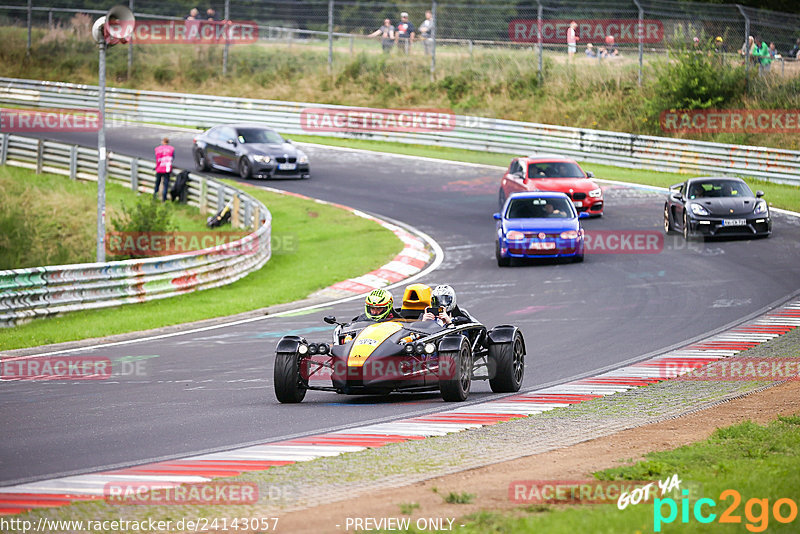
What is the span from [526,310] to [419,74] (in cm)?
2872

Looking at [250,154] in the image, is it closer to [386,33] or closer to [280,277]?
[280,277]

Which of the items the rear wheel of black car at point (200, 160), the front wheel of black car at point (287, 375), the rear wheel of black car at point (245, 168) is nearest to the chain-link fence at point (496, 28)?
the rear wheel of black car at point (245, 168)

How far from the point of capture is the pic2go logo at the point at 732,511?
6.60m

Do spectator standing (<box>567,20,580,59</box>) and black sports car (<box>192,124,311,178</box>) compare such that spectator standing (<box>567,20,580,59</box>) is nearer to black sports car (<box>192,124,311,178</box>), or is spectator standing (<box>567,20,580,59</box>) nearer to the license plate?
black sports car (<box>192,124,311,178</box>)

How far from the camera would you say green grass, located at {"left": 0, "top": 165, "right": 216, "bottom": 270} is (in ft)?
84.8

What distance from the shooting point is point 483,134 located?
130 feet

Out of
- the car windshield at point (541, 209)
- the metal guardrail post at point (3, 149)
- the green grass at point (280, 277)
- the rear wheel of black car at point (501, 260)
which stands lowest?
the green grass at point (280, 277)

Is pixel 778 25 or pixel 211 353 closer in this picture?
pixel 211 353

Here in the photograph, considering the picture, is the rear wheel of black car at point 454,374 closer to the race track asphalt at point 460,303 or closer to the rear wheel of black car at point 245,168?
the race track asphalt at point 460,303

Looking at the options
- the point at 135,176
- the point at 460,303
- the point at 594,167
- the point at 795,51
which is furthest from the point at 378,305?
the point at 795,51

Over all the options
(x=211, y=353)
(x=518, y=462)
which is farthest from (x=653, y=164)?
(x=518, y=462)

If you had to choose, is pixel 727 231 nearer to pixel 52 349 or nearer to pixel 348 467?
pixel 52 349

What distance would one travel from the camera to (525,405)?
39.2 feet

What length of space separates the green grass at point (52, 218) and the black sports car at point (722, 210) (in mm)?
11980
